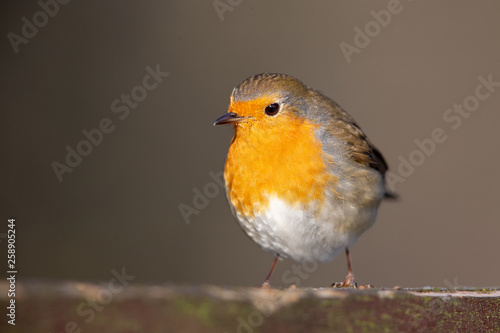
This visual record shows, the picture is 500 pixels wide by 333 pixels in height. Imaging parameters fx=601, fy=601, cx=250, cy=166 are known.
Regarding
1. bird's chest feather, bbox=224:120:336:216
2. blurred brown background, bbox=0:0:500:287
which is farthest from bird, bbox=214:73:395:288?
blurred brown background, bbox=0:0:500:287

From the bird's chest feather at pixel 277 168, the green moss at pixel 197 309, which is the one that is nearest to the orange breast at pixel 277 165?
the bird's chest feather at pixel 277 168

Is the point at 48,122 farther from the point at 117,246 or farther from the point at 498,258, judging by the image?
the point at 498,258

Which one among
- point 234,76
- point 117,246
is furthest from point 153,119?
point 117,246

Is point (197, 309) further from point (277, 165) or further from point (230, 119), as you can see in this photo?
point (230, 119)

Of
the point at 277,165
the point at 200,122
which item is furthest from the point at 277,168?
the point at 200,122

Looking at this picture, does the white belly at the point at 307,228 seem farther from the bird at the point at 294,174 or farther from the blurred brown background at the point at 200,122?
the blurred brown background at the point at 200,122

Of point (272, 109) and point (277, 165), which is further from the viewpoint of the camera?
point (272, 109)

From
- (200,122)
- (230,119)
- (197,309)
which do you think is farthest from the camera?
(200,122)

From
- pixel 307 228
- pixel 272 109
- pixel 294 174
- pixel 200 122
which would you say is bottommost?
pixel 307 228
